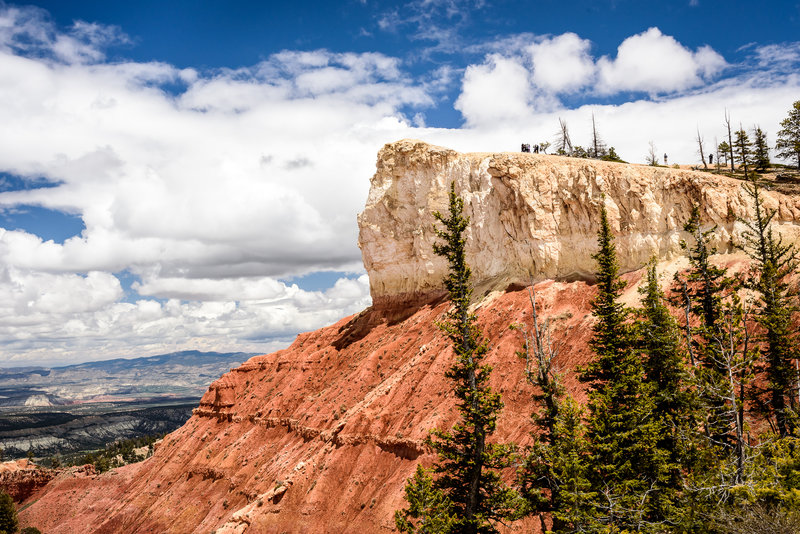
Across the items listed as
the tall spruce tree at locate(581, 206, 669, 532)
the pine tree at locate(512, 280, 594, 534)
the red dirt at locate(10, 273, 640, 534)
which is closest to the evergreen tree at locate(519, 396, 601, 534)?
the pine tree at locate(512, 280, 594, 534)

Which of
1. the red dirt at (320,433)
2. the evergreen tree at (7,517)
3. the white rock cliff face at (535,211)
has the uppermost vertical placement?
the white rock cliff face at (535,211)

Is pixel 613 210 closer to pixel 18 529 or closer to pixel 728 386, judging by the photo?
pixel 728 386

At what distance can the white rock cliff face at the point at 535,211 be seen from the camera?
47.6 metres

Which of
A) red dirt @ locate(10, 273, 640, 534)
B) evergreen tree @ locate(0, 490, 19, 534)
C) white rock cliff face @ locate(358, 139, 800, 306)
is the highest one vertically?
white rock cliff face @ locate(358, 139, 800, 306)

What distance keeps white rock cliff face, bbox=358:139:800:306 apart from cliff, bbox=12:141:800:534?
13cm

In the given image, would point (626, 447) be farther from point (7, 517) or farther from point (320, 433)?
point (7, 517)

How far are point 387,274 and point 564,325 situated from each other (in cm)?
2681

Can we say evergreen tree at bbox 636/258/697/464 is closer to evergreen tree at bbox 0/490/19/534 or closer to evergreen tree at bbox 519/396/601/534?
evergreen tree at bbox 519/396/601/534

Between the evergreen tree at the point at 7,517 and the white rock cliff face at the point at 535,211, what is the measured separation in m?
51.7

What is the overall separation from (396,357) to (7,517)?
51.7 metres

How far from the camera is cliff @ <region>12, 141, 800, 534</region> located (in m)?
43.2

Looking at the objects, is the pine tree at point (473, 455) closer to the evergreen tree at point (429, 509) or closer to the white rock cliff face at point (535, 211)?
the evergreen tree at point (429, 509)

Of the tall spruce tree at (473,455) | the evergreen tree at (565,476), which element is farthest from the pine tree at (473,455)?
the evergreen tree at (565,476)

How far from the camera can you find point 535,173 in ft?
176
